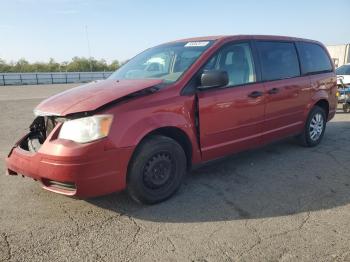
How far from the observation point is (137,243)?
288cm

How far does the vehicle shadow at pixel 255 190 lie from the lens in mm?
3428

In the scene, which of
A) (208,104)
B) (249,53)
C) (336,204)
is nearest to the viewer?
(336,204)

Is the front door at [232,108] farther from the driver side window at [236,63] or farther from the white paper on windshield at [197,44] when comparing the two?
the white paper on windshield at [197,44]

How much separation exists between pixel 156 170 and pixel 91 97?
3.37 ft

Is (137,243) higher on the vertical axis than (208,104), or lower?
lower

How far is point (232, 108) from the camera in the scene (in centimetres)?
417

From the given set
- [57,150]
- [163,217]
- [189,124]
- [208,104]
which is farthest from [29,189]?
[208,104]

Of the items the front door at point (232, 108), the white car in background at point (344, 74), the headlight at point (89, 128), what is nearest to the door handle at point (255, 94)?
the front door at point (232, 108)

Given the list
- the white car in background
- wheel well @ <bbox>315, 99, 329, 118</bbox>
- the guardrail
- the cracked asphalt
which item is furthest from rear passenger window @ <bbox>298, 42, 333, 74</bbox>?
the guardrail

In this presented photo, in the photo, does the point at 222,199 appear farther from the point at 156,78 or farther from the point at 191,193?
the point at 156,78

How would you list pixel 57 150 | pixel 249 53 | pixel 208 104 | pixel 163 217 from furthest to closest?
1. pixel 249 53
2. pixel 208 104
3. pixel 163 217
4. pixel 57 150

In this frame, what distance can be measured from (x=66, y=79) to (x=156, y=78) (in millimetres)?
31051

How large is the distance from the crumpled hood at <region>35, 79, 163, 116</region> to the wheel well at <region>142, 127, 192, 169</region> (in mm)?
499

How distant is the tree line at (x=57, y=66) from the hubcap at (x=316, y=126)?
52.3 meters
